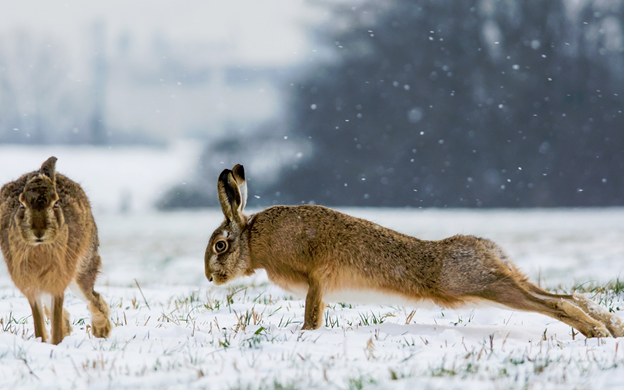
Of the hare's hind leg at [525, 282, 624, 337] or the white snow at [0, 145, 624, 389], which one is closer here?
the white snow at [0, 145, 624, 389]

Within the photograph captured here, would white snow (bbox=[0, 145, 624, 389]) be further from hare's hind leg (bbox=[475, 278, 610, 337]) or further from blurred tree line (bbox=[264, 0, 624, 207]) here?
blurred tree line (bbox=[264, 0, 624, 207])

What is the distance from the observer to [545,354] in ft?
12.5

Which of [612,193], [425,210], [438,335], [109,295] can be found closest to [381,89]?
[425,210]

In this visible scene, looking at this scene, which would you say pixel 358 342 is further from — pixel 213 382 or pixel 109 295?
pixel 109 295

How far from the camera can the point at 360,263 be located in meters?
4.79

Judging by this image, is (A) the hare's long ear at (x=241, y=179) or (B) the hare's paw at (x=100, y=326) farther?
(A) the hare's long ear at (x=241, y=179)

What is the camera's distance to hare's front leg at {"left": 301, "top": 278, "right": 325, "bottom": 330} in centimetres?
474

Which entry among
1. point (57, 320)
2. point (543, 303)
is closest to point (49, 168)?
point (57, 320)

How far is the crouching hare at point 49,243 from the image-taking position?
3.83 metres

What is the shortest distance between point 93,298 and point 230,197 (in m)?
1.26

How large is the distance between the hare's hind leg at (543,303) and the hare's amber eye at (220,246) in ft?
6.37

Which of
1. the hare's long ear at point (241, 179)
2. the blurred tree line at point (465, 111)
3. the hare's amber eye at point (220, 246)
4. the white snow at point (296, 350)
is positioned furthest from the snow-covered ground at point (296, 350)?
the blurred tree line at point (465, 111)

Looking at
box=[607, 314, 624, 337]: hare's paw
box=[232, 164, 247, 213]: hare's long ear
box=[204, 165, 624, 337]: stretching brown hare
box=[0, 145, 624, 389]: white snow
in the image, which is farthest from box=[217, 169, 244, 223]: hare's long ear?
box=[607, 314, 624, 337]: hare's paw

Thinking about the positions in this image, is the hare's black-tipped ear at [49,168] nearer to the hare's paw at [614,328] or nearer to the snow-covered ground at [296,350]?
the snow-covered ground at [296,350]
